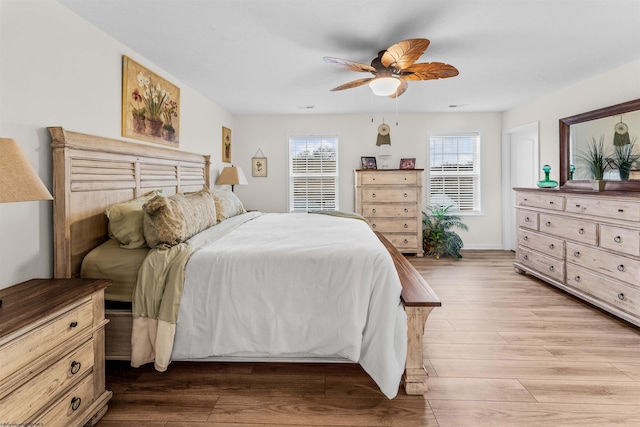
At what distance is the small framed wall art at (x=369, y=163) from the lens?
19.1ft

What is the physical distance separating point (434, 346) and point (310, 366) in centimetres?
93

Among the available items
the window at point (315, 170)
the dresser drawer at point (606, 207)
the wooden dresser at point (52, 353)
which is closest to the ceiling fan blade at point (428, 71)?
the dresser drawer at point (606, 207)

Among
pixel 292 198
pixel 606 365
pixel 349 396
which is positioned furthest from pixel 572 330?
pixel 292 198

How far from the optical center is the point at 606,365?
7.27ft

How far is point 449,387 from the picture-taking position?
1.99 metres

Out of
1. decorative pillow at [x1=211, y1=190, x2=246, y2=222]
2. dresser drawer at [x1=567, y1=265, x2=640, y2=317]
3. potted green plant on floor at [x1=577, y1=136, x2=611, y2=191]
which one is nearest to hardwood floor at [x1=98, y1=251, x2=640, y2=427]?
dresser drawer at [x1=567, y1=265, x2=640, y2=317]

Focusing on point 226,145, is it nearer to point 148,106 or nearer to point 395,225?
point 148,106

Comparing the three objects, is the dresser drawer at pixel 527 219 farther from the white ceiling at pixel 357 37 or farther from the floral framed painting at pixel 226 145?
the floral framed painting at pixel 226 145

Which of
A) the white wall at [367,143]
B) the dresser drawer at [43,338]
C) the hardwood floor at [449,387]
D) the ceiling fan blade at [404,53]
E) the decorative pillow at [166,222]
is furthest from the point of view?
the white wall at [367,143]

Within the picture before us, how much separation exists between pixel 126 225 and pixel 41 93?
3.03ft

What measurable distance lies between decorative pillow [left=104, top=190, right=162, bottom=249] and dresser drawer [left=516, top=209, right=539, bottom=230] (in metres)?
4.15

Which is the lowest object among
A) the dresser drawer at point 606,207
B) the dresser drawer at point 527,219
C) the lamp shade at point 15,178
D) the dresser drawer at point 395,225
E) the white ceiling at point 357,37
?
the dresser drawer at point 395,225

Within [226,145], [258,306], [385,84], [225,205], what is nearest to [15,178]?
[258,306]

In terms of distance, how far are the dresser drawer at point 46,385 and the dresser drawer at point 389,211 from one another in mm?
4295
